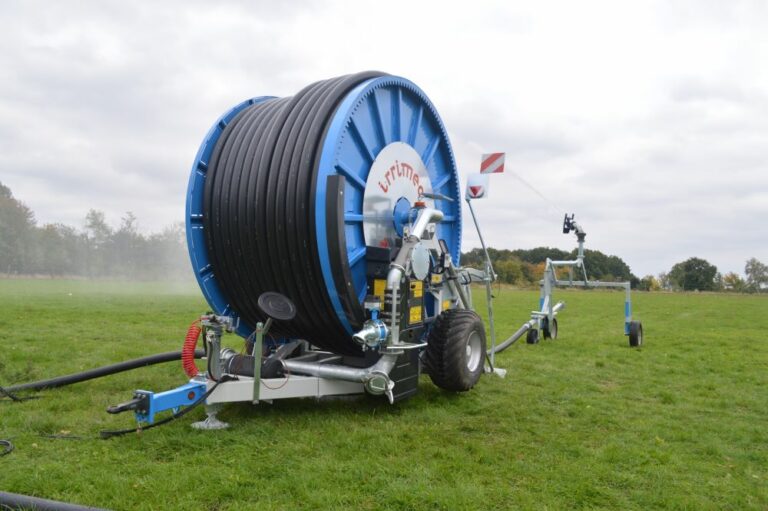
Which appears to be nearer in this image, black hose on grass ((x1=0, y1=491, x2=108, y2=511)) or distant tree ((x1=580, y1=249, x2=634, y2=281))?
A: black hose on grass ((x1=0, y1=491, x2=108, y2=511))

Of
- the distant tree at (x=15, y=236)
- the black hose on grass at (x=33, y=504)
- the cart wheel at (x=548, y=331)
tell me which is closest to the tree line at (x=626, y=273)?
the cart wheel at (x=548, y=331)

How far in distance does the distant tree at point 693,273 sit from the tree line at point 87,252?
50555 mm

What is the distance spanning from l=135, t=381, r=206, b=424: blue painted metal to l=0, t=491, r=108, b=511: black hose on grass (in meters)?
1.25

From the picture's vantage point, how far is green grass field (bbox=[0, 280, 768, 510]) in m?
3.89

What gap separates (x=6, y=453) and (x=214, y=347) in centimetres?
166

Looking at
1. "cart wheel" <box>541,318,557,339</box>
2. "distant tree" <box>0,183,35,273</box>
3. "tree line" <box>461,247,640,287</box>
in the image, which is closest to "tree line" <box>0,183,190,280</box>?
"distant tree" <box>0,183,35,273</box>

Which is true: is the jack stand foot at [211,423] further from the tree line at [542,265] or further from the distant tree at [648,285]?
the distant tree at [648,285]

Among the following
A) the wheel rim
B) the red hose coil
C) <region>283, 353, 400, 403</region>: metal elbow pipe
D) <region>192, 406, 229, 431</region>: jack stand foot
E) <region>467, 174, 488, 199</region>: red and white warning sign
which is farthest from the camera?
<region>467, 174, 488, 199</region>: red and white warning sign

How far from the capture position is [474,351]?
6.79 metres

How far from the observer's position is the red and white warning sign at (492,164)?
7.78 m

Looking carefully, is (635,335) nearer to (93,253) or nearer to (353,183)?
(353,183)

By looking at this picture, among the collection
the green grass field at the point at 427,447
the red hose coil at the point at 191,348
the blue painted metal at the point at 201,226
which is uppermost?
the blue painted metal at the point at 201,226

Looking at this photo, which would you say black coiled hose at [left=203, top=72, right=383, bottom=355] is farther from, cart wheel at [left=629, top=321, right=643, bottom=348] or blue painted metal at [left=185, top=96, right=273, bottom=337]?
cart wheel at [left=629, top=321, right=643, bottom=348]

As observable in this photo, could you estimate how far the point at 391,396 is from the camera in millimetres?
5582
